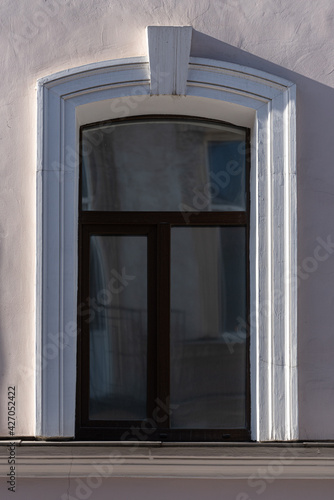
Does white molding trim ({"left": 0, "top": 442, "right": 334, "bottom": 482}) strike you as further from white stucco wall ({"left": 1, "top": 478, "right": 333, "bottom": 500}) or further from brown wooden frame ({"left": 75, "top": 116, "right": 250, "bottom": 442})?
brown wooden frame ({"left": 75, "top": 116, "right": 250, "bottom": 442})

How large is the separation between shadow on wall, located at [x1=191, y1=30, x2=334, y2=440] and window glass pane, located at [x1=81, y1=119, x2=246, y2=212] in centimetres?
49

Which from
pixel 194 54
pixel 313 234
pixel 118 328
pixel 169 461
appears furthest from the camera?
pixel 118 328

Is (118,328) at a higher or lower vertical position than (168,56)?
lower

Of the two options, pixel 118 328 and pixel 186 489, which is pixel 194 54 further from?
pixel 186 489

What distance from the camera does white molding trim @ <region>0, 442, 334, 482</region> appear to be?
498cm

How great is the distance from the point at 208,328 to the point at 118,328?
0.62 metres

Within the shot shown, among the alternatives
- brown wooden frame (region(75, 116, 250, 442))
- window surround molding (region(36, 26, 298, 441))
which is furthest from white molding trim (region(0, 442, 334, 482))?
brown wooden frame (region(75, 116, 250, 442))

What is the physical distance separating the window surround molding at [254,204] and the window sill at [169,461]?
15 cm

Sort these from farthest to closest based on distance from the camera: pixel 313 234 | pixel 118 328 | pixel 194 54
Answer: pixel 118 328 < pixel 194 54 < pixel 313 234

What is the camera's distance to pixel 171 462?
16.4 feet

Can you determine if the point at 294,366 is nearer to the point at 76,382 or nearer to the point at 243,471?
the point at 243,471

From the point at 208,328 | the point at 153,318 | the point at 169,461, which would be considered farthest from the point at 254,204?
the point at 169,461

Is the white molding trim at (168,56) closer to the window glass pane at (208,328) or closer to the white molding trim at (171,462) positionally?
the window glass pane at (208,328)

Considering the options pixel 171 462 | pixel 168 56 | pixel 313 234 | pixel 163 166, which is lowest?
pixel 171 462
